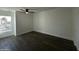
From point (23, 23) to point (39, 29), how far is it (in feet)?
1.20

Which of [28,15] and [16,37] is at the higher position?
[28,15]

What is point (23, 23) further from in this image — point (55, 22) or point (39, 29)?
point (55, 22)

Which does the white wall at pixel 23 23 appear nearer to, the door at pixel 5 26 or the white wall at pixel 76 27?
the door at pixel 5 26

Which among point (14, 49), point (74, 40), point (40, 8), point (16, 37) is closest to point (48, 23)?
point (40, 8)

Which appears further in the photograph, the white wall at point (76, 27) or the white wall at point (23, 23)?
the white wall at point (23, 23)

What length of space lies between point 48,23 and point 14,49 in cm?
88

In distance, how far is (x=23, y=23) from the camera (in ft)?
5.58

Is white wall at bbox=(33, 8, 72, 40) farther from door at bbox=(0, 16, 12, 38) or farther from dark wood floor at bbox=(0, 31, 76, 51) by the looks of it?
door at bbox=(0, 16, 12, 38)

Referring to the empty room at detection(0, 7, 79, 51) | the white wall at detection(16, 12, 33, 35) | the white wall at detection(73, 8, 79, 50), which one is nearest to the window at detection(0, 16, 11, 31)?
the empty room at detection(0, 7, 79, 51)

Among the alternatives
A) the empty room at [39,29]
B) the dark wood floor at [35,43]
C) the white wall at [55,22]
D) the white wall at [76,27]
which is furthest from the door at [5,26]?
the white wall at [76,27]

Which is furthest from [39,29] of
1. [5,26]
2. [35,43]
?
[5,26]

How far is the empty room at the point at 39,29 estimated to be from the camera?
1.55 metres
